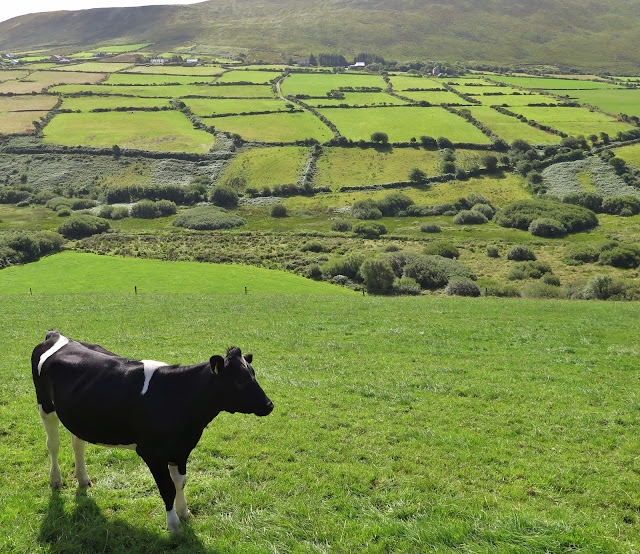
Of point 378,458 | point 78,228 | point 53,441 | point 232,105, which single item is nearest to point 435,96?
point 232,105

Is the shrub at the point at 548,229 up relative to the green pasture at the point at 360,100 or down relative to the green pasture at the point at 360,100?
down

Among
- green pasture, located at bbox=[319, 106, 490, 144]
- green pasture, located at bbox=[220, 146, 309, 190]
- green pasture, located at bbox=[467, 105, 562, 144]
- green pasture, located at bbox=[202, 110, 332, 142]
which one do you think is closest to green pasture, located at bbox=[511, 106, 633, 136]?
green pasture, located at bbox=[467, 105, 562, 144]

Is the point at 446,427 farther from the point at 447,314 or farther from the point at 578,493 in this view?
the point at 447,314

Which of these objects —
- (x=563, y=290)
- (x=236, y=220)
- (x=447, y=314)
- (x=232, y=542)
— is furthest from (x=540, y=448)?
(x=236, y=220)

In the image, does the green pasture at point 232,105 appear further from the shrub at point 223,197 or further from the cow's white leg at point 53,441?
the cow's white leg at point 53,441

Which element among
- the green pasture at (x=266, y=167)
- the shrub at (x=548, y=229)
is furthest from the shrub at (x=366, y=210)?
the shrub at (x=548, y=229)

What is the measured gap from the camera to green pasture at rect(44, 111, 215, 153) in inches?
5669

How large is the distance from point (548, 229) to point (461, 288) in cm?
5061

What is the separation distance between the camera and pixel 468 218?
342 feet

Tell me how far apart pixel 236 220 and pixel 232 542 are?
3812 inches

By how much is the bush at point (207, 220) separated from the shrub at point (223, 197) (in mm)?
12417

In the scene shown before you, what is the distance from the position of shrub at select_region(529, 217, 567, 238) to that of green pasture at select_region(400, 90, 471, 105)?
101 meters

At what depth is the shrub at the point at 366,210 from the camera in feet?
353

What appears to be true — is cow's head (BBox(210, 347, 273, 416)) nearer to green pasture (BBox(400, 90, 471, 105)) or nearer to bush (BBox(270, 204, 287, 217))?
bush (BBox(270, 204, 287, 217))
